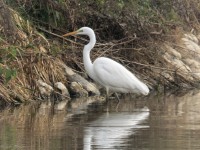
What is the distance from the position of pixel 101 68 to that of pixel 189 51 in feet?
21.7

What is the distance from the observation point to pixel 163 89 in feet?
68.3

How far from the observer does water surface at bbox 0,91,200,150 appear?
1079 cm

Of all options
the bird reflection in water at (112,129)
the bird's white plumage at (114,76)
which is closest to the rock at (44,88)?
the bird's white plumage at (114,76)

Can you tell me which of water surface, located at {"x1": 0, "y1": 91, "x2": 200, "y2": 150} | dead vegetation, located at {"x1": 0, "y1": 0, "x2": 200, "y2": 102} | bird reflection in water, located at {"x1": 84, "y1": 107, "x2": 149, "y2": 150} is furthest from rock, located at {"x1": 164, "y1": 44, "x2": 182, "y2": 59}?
bird reflection in water, located at {"x1": 84, "y1": 107, "x2": 149, "y2": 150}

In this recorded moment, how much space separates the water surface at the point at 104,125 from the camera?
1079 cm

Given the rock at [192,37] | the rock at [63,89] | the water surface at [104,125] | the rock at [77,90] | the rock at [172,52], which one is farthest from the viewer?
the rock at [192,37]

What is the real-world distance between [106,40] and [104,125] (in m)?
8.71

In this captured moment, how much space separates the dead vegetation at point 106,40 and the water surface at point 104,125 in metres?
1.84

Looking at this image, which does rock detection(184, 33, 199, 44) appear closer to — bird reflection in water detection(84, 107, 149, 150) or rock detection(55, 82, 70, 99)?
rock detection(55, 82, 70, 99)

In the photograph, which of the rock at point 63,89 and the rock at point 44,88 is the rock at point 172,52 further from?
the rock at point 44,88

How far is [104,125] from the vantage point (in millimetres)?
13023

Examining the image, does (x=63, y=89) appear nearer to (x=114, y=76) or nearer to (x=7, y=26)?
(x=114, y=76)

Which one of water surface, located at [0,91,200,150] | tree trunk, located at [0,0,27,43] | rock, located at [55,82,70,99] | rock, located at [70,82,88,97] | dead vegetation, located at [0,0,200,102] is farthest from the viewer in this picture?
dead vegetation, located at [0,0,200,102]

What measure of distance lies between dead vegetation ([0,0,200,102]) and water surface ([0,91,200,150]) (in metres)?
1.84
